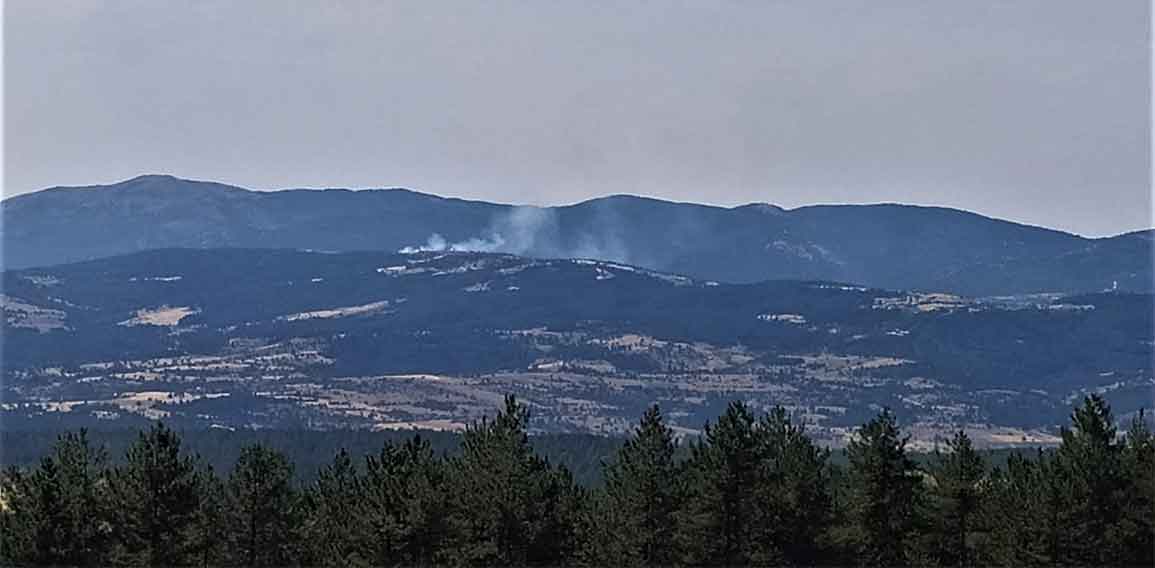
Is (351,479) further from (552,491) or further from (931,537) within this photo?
(931,537)

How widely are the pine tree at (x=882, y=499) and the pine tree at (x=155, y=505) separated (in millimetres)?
27909

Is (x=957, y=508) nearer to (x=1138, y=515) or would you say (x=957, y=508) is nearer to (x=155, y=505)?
(x=1138, y=515)

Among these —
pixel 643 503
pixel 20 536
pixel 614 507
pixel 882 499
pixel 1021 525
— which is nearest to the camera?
pixel 20 536

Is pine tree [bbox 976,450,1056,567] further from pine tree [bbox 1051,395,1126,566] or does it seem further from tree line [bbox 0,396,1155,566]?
pine tree [bbox 1051,395,1126,566]

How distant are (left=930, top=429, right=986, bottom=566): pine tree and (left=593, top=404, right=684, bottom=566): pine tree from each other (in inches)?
442

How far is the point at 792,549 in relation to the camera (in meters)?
89.1

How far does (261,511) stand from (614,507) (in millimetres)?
16119

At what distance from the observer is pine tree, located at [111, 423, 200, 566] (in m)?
77.9

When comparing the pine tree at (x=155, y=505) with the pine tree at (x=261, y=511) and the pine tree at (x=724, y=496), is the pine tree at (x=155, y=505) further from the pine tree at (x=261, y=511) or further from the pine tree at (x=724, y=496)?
the pine tree at (x=724, y=496)

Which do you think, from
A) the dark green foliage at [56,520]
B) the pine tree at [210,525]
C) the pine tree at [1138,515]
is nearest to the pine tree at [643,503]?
the pine tree at [210,525]

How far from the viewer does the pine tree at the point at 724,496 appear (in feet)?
274

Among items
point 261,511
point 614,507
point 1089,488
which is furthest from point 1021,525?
point 261,511

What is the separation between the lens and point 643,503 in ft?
273

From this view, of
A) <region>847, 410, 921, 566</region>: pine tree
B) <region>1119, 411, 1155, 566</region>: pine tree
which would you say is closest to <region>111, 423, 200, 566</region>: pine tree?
<region>847, 410, 921, 566</region>: pine tree
